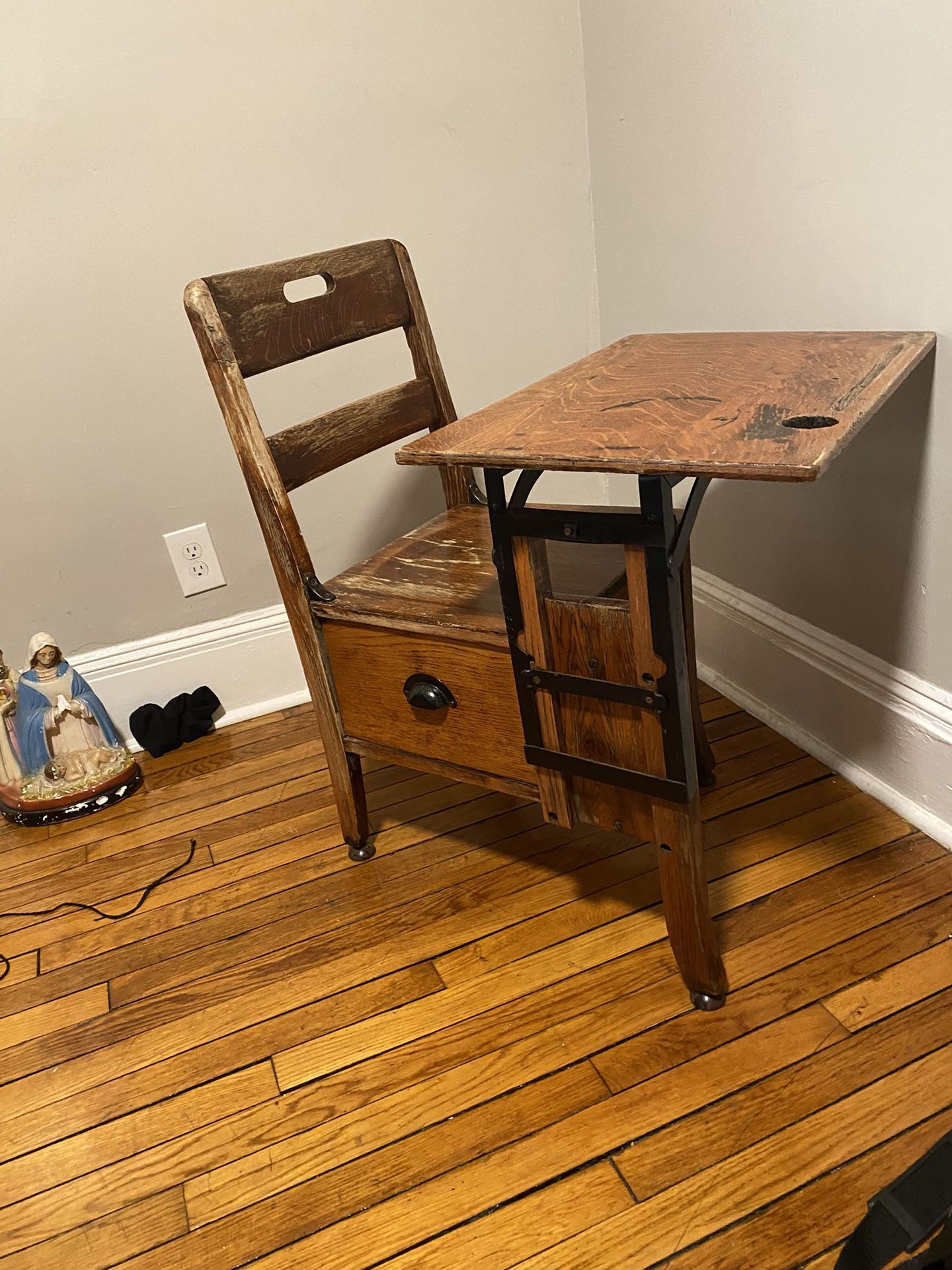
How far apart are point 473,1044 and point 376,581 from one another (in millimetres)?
585

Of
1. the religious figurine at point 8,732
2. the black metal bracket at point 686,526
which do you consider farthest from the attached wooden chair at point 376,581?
the religious figurine at point 8,732

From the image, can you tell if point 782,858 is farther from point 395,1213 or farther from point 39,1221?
point 39,1221

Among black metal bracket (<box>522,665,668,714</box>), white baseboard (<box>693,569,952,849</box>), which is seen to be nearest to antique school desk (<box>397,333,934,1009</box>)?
black metal bracket (<box>522,665,668,714</box>)

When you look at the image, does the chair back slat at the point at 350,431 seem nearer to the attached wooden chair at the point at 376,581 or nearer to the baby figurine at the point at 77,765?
the attached wooden chair at the point at 376,581

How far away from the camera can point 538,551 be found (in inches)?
37.8

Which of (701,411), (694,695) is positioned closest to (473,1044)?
(694,695)

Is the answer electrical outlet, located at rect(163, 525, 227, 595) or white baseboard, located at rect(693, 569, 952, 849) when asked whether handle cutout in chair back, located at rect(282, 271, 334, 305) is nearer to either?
electrical outlet, located at rect(163, 525, 227, 595)

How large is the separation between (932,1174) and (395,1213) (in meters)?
0.53

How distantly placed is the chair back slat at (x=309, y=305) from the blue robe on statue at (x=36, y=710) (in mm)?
717

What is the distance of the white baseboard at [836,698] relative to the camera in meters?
1.28

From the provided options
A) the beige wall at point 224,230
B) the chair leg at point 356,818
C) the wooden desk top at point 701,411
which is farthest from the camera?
the beige wall at point 224,230

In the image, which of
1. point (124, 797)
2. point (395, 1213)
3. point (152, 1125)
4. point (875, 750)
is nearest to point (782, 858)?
point (875, 750)

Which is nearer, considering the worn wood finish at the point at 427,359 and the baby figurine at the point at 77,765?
the worn wood finish at the point at 427,359

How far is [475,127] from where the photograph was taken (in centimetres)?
165
